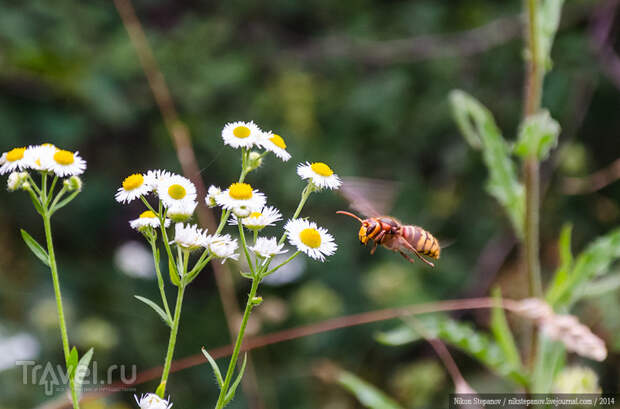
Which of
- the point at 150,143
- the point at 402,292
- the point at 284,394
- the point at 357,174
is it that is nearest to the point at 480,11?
the point at 357,174

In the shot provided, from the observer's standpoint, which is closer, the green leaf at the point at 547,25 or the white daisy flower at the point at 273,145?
the white daisy flower at the point at 273,145

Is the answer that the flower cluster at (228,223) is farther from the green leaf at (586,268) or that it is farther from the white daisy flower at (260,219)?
the green leaf at (586,268)

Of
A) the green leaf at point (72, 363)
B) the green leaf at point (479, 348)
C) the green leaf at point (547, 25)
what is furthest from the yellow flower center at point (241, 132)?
the green leaf at point (547, 25)

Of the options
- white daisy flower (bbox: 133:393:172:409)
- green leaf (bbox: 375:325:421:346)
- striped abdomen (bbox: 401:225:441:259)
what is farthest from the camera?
green leaf (bbox: 375:325:421:346)

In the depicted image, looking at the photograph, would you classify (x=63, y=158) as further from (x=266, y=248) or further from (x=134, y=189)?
(x=266, y=248)

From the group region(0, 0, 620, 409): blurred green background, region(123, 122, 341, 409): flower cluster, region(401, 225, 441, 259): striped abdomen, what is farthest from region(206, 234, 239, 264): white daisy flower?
region(0, 0, 620, 409): blurred green background

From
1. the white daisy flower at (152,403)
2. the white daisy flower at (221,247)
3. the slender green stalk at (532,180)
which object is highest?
the slender green stalk at (532,180)

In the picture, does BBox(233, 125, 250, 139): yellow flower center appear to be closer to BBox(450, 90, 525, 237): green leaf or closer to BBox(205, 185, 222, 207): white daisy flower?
BBox(205, 185, 222, 207): white daisy flower
